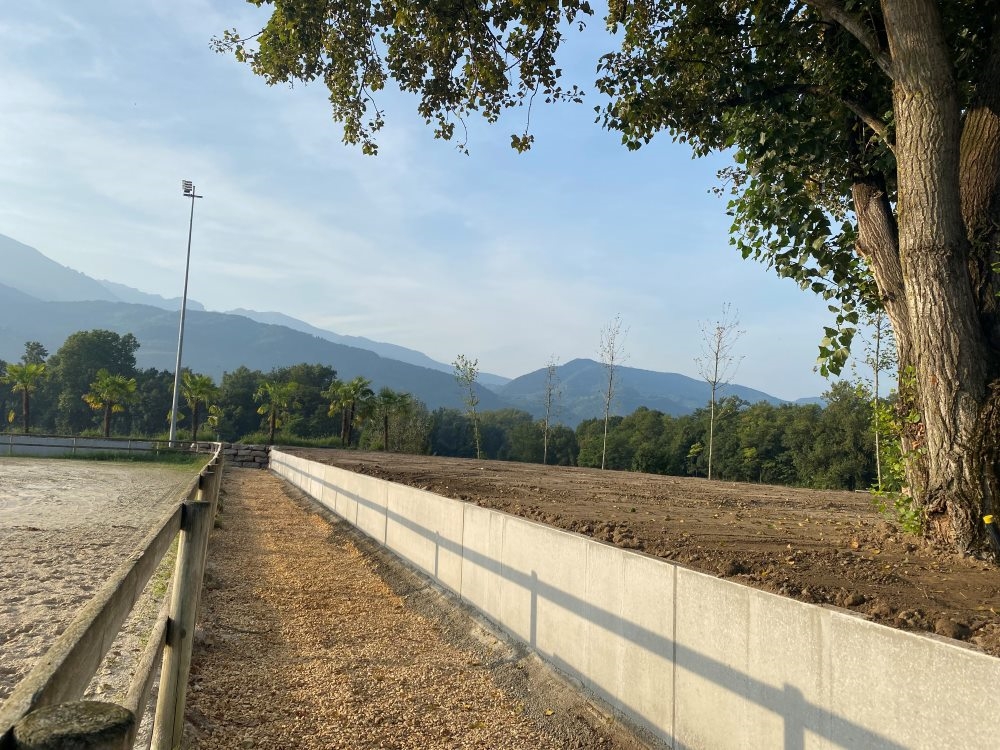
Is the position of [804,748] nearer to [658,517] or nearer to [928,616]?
[928,616]

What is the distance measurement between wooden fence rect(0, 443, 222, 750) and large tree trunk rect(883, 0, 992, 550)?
16.9 feet

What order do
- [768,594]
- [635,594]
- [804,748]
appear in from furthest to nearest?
1. [635,594]
2. [768,594]
3. [804,748]

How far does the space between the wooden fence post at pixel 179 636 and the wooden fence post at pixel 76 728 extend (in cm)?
250

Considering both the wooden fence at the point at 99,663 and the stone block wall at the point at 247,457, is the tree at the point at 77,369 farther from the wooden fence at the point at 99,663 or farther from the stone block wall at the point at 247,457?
the wooden fence at the point at 99,663

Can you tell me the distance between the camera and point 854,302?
7562 millimetres

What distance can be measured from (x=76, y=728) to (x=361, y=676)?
454 cm

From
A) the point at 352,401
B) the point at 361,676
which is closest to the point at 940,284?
the point at 361,676

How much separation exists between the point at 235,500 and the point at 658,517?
517 inches

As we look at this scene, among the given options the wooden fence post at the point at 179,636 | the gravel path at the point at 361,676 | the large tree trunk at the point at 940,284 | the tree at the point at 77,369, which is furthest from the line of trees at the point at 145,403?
the wooden fence post at the point at 179,636

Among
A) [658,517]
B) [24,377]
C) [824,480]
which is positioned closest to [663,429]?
[824,480]

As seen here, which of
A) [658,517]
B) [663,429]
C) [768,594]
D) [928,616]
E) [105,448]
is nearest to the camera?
[768,594]

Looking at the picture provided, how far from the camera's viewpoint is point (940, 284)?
5316 mm

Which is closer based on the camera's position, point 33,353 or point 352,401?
point 352,401

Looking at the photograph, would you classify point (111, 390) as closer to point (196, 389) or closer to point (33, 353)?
point (196, 389)
